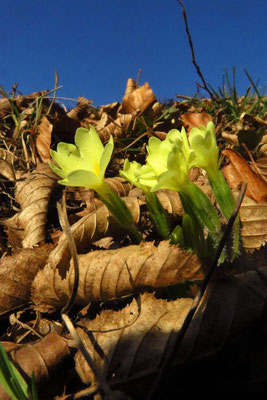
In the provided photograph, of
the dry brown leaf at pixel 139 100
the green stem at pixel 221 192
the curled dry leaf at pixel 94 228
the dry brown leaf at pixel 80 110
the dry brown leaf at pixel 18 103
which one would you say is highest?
the dry brown leaf at pixel 18 103

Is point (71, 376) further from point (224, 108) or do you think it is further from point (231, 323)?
point (224, 108)

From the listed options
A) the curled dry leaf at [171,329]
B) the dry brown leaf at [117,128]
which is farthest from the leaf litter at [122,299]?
the dry brown leaf at [117,128]

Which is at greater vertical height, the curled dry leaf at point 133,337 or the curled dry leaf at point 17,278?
the curled dry leaf at point 17,278

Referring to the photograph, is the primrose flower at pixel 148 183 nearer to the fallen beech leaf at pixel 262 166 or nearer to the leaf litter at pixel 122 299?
the leaf litter at pixel 122 299

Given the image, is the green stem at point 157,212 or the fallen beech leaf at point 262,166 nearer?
the green stem at point 157,212

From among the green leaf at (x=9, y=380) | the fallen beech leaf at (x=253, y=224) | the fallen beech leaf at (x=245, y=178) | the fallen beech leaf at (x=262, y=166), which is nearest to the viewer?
the green leaf at (x=9, y=380)

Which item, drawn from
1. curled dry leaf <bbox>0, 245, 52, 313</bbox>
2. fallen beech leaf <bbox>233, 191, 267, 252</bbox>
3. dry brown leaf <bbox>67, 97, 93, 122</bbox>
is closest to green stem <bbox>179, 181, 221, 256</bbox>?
fallen beech leaf <bbox>233, 191, 267, 252</bbox>

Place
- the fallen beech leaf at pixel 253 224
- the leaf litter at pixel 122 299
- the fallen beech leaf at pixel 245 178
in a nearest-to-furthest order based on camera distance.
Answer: the leaf litter at pixel 122 299
the fallen beech leaf at pixel 253 224
the fallen beech leaf at pixel 245 178
